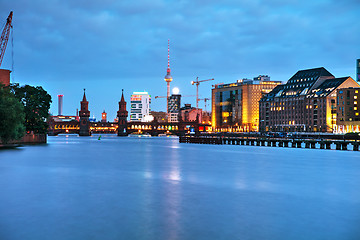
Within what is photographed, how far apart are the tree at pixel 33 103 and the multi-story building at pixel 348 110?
134 m

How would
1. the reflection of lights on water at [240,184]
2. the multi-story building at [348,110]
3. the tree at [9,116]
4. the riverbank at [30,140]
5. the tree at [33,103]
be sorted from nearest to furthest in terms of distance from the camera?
the reflection of lights on water at [240,184] → the tree at [9,116] → the tree at [33,103] → the riverbank at [30,140] → the multi-story building at [348,110]

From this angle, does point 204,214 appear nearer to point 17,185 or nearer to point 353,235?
point 353,235

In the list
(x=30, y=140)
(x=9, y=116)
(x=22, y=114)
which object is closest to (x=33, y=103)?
(x=30, y=140)

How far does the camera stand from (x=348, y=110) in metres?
185

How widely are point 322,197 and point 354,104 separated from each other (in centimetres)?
17273

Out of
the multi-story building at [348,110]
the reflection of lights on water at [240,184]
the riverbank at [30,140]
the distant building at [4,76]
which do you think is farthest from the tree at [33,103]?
the multi-story building at [348,110]

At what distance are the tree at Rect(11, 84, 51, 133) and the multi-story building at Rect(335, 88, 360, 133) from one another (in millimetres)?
133634

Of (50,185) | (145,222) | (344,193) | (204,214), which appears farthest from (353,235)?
(50,185)

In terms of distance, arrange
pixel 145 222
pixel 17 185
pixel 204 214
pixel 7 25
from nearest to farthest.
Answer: pixel 145 222, pixel 204 214, pixel 17 185, pixel 7 25

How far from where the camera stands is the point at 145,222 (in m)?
19.2

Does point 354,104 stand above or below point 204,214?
above

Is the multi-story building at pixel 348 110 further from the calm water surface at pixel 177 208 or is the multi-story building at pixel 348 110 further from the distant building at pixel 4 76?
the calm water surface at pixel 177 208

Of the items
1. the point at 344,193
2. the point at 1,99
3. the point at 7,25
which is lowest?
the point at 344,193

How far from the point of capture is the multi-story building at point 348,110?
595 ft
